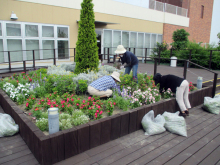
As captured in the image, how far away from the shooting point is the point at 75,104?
3.72 meters

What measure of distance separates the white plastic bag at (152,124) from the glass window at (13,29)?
27.2 ft

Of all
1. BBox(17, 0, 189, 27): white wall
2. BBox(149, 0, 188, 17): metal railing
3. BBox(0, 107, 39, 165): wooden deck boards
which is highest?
BBox(149, 0, 188, 17): metal railing

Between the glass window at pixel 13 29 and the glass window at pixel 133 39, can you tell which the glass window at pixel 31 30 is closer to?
the glass window at pixel 13 29

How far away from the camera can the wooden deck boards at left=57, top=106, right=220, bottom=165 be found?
8.66 ft

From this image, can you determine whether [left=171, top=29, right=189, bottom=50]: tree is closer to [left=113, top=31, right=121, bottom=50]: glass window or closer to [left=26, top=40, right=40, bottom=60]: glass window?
[left=113, top=31, right=121, bottom=50]: glass window

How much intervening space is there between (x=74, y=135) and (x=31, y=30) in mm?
8551

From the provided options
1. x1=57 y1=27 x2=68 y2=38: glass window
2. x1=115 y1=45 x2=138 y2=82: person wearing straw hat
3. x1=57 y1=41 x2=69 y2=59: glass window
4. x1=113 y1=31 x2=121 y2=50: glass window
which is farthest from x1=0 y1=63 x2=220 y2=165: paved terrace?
x1=113 y1=31 x2=121 y2=50: glass window

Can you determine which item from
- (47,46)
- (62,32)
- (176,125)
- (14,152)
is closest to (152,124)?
(176,125)

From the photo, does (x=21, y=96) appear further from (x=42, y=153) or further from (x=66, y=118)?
(x=42, y=153)

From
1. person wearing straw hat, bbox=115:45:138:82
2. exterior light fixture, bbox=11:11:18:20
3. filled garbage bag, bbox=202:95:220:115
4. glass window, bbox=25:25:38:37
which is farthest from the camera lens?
glass window, bbox=25:25:38:37

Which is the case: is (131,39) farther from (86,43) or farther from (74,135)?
(74,135)

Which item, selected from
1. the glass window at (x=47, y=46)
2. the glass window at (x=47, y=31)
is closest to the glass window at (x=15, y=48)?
the glass window at (x=47, y=46)

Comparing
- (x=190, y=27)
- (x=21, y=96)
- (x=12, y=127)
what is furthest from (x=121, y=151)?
(x=190, y=27)

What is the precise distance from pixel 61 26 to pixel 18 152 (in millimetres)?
8985
